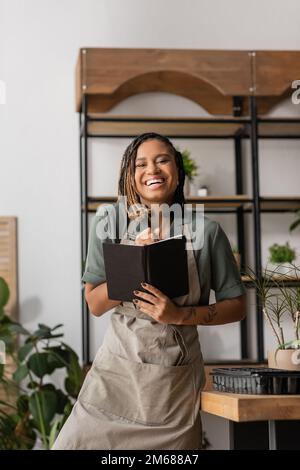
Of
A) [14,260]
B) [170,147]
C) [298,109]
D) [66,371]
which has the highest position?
[298,109]

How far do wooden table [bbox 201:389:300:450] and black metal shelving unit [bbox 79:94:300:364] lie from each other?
5.73 feet

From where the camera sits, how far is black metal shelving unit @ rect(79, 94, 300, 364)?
3.95 metres

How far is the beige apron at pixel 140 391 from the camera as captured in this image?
1.96 m

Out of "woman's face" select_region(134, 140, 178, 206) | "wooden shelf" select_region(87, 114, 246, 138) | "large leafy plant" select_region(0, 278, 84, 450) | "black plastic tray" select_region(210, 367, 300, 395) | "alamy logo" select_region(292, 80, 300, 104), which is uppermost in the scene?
"alamy logo" select_region(292, 80, 300, 104)

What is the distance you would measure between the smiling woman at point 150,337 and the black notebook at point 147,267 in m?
0.03

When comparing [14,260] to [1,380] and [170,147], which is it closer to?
[1,380]

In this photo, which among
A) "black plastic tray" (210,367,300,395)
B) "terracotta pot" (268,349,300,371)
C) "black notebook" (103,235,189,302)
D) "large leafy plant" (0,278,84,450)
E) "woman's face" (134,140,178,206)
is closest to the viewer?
"black plastic tray" (210,367,300,395)

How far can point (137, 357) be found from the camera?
203cm

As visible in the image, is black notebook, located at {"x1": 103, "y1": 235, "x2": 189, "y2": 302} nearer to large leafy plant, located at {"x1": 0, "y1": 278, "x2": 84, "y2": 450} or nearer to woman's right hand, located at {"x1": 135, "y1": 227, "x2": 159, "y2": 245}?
woman's right hand, located at {"x1": 135, "y1": 227, "x2": 159, "y2": 245}

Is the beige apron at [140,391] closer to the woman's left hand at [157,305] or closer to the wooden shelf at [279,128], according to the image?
the woman's left hand at [157,305]

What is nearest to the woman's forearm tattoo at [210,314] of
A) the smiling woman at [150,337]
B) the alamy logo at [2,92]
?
the smiling woman at [150,337]

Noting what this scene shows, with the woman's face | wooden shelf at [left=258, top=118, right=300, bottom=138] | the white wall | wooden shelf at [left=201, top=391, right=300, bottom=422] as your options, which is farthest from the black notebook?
wooden shelf at [left=258, top=118, right=300, bottom=138]

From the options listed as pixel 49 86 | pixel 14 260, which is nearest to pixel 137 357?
pixel 14 260

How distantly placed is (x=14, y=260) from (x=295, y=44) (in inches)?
77.5
